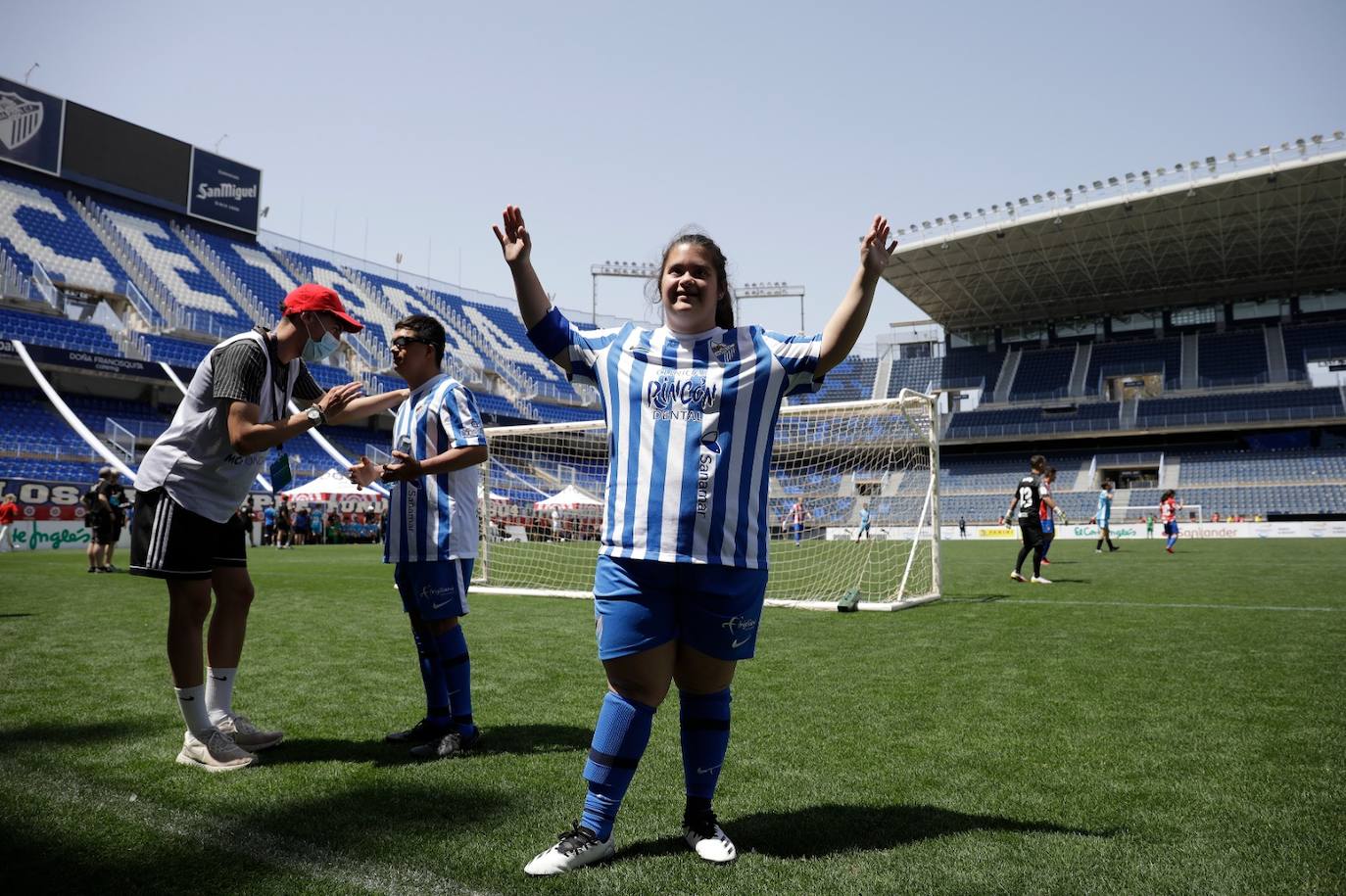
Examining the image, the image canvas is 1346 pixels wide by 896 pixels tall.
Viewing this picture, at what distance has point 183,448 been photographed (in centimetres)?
364

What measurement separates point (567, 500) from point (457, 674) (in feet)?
64.4

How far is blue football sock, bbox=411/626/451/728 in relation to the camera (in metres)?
4.00

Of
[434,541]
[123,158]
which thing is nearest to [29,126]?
[123,158]

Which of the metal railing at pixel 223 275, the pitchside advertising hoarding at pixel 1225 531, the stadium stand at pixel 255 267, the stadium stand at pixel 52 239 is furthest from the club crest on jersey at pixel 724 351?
the stadium stand at pixel 255 267

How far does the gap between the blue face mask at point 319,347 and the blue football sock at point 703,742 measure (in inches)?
90.5

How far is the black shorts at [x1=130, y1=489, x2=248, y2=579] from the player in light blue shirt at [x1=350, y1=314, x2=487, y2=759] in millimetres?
653

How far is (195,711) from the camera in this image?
357 centimetres

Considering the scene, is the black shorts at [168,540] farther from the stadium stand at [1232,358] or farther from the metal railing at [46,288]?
the stadium stand at [1232,358]

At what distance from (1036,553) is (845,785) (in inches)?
431

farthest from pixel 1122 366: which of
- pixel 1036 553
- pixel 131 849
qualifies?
pixel 131 849

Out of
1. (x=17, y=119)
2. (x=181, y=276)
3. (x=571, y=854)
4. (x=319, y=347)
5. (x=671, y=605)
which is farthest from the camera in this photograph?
(x=181, y=276)

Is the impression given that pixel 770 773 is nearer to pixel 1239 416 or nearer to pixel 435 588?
pixel 435 588

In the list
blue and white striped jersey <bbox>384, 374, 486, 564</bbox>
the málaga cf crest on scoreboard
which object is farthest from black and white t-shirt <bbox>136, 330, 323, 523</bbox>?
the málaga cf crest on scoreboard

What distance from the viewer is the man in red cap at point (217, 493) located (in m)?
3.56
